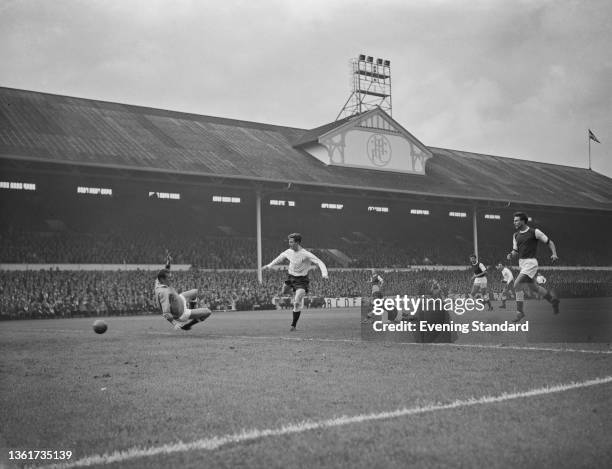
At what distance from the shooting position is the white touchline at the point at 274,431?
14.7 feet

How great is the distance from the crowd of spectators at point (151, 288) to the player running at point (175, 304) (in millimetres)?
8381

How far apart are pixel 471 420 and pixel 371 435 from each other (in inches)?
36.0

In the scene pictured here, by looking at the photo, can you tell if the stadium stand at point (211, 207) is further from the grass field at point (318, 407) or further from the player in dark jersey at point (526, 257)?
the grass field at point (318, 407)

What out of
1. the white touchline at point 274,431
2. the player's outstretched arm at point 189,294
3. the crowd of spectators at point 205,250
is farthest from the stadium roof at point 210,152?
the white touchline at point 274,431

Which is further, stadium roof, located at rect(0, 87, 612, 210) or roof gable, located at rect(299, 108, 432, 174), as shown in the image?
roof gable, located at rect(299, 108, 432, 174)

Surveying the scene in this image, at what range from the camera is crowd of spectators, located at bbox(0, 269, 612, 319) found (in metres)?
26.9

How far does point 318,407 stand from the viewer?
592 cm

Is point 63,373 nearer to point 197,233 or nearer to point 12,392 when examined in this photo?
point 12,392

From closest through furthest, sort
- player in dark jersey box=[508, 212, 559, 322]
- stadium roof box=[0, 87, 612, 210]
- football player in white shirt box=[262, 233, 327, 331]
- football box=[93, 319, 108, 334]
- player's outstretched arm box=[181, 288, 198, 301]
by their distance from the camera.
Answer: player's outstretched arm box=[181, 288, 198, 301]
football box=[93, 319, 108, 334]
player in dark jersey box=[508, 212, 559, 322]
football player in white shirt box=[262, 233, 327, 331]
stadium roof box=[0, 87, 612, 210]

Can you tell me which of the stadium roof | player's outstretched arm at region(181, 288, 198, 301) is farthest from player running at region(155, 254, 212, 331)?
the stadium roof

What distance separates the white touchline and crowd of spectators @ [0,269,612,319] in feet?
46.1

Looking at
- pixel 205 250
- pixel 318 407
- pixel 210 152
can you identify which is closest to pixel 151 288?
pixel 205 250

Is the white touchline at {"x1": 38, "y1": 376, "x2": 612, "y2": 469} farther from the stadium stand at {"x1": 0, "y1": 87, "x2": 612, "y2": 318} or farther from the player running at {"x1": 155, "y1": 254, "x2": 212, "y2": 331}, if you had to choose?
the stadium stand at {"x1": 0, "y1": 87, "x2": 612, "y2": 318}

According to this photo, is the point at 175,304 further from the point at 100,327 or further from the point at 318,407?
the point at 318,407
